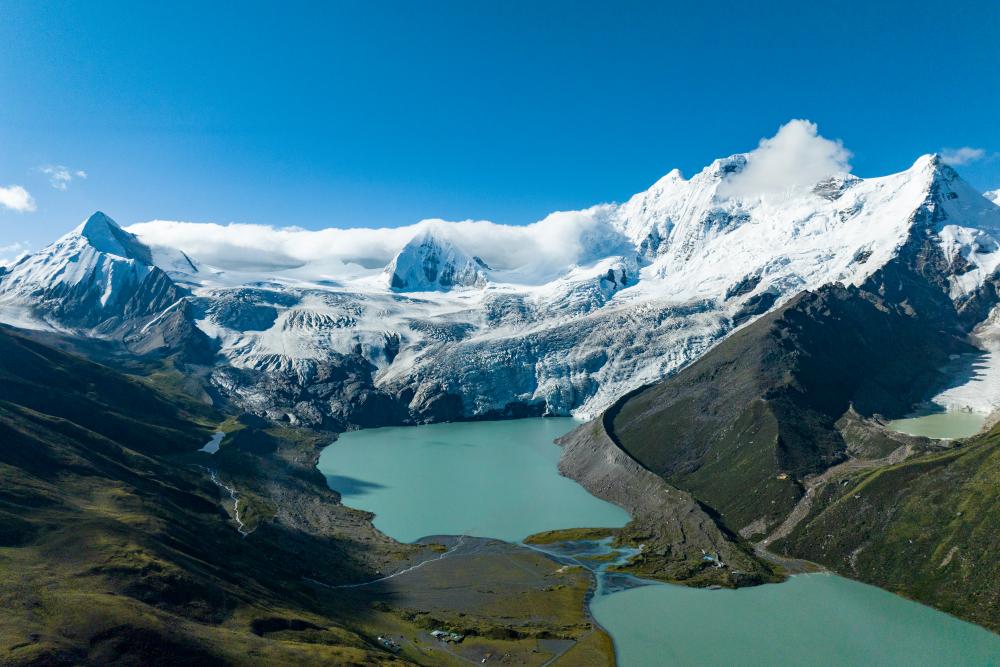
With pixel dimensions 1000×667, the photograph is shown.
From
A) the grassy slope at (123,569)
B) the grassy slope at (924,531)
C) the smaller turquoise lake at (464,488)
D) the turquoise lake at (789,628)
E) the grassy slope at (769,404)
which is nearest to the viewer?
the grassy slope at (123,569)

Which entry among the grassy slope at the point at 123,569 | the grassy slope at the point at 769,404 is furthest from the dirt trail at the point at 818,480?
the grassy slope at the point at 123,569

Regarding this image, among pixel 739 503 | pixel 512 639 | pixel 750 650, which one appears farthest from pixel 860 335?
pixel 512 639

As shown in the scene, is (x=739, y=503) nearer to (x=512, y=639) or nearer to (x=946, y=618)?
(x=946, y=618)

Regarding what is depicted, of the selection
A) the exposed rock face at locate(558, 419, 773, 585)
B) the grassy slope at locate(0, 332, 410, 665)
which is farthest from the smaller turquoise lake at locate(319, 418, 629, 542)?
the grassy slope at locate(0, 332, 410, 665)

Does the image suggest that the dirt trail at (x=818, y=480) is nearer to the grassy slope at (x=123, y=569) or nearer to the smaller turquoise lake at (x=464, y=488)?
the smaller turquoise lake at (x=464, y=488)

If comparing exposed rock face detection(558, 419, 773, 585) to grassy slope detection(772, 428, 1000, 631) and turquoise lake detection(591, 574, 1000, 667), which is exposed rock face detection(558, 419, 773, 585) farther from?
grassy slope detection(772, 428, 1000, 631)
